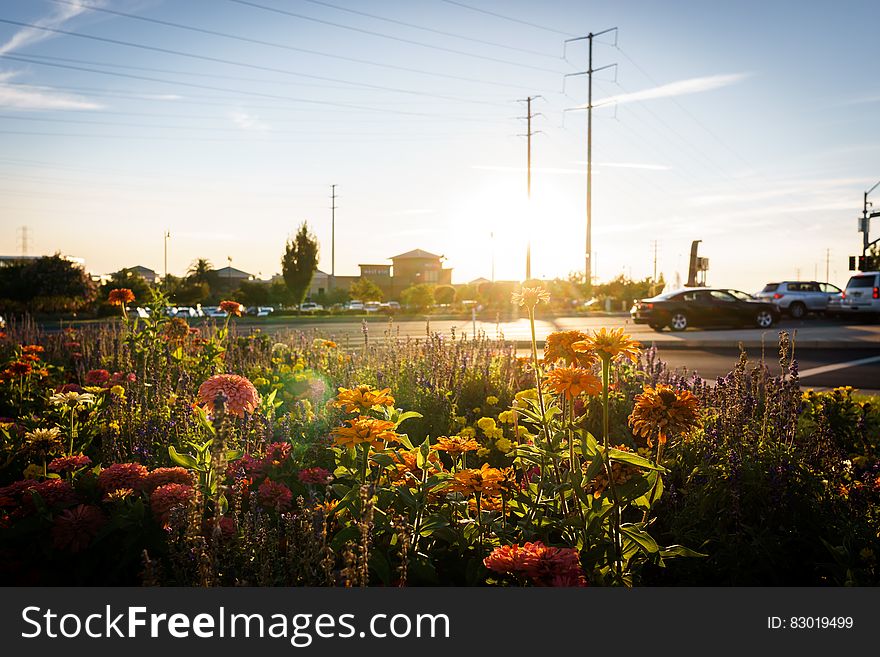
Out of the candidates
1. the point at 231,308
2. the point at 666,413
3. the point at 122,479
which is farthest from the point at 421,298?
the point at 666,413

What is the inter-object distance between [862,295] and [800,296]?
3.22 metres

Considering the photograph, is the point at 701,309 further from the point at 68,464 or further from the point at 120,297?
the point at 68,464

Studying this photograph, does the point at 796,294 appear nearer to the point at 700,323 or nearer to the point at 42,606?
the point at 700,323

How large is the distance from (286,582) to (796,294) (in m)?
31.1

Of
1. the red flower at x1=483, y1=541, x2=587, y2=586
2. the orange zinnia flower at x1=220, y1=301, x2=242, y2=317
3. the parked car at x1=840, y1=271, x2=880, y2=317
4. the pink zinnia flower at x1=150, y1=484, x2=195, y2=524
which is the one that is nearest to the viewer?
the red flower at x1=483, y1=541, x2=587, y2=586

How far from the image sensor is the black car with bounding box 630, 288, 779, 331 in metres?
19.9

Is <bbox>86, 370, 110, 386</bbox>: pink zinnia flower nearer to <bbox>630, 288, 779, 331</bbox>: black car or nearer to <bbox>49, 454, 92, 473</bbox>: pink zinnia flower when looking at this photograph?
<bbox>49, 454, 92, 473</bbox>: pink zinnia flower

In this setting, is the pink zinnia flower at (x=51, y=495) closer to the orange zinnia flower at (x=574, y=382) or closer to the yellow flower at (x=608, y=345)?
the orange zinnia flower at (x=574, y=382)

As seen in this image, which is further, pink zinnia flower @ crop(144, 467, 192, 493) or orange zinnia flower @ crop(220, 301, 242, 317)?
orange zinnia flower @ crop(220, 301, 242, 317)

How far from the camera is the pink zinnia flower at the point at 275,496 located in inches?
109

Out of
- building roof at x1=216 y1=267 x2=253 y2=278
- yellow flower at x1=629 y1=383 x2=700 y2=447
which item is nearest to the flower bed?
yellow flower at x1=629 y1=383 x2=700 y2=447

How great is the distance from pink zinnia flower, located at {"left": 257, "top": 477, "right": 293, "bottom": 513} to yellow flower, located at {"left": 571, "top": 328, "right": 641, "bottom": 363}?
4.64 feet

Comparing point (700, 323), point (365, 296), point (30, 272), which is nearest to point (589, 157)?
point (700, 323)

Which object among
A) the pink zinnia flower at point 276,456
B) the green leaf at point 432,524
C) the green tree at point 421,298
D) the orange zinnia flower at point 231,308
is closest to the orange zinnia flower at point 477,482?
the green leaf at point 432,524
